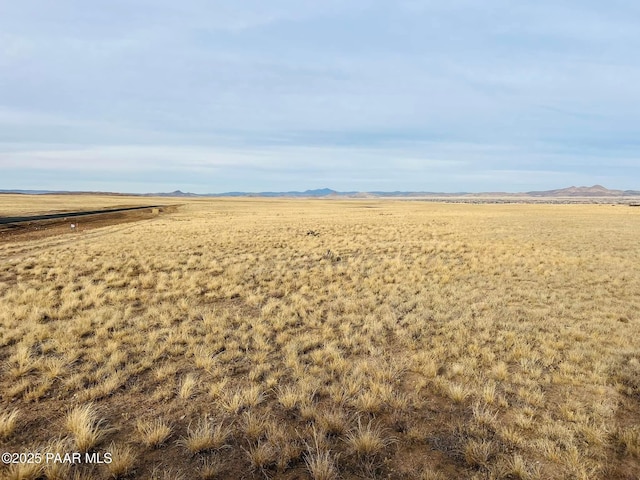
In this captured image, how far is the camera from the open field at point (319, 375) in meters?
3.86

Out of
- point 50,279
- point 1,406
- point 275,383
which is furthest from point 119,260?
point 275,383

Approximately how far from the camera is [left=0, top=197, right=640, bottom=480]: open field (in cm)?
386

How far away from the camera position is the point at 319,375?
5.79 metres

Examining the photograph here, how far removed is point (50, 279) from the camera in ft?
39.4

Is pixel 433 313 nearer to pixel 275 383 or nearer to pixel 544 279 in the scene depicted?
pixel 275 383

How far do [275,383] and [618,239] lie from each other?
96.5 ft

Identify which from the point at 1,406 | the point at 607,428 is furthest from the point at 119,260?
the point at 607,428

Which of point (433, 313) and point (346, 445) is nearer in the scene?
point (346, 445)

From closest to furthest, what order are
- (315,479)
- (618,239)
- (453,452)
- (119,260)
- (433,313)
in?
(315,479)
(453,452)
(433,313)
(119,260)
(618,239)

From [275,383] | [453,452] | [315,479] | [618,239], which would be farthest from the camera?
[618,239]

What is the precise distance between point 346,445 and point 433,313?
5776 millimetres

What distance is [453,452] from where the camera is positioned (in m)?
3.97

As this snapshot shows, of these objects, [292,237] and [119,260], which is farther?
[292,237]

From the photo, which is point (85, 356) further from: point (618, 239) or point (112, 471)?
point (618, 239)
